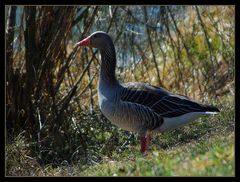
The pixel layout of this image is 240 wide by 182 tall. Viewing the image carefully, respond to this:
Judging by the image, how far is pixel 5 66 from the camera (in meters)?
10.2

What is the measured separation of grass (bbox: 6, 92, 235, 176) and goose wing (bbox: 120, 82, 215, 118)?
1.25ft

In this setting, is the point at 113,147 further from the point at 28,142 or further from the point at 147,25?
the point at 147,25

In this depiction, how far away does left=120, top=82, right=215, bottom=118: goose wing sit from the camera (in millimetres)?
9133

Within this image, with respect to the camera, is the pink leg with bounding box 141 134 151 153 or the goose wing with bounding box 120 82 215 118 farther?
the goose wing with bounding box 120 82 215 118

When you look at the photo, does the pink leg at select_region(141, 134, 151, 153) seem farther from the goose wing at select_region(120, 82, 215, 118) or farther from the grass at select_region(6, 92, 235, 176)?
the goose wing at select_region(120, 82, 215, 118)

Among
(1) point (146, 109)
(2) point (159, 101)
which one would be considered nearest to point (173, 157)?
(1) point (146, 109)

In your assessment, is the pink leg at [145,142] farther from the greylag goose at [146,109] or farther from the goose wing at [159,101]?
the goose wing at [159,101]

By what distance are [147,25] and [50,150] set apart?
298 cm

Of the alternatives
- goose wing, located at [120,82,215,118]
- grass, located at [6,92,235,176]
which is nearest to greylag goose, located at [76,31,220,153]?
goose wing, located at [120,82,215,118]

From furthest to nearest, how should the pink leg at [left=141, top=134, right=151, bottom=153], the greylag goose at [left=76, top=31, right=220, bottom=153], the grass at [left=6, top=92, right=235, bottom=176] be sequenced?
1. the greylag goose at [left=76, top=31, right=220, bottom=153]
2. the pink leg at [left=141, top=134, right=151, bottom=153]
3. the grass at [left=6, top=92, right=235, bottom=176]

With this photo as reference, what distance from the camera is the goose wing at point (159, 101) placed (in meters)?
9.13

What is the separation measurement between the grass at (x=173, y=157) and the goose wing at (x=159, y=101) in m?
0.38

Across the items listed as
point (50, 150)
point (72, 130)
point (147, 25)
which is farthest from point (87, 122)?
point (147, 25)

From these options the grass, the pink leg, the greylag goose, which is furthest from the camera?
the greylag goose
